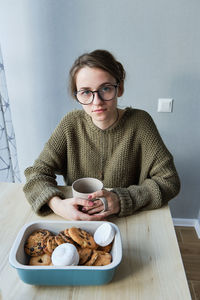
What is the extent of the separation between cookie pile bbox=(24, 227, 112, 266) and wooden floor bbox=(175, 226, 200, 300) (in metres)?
1.00

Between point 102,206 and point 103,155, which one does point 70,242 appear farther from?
point 103,155

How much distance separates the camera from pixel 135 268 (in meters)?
0.50

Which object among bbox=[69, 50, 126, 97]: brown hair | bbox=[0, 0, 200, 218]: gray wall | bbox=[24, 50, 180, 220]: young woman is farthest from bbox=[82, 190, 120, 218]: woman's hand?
bbox=[0, 0, 200, 218]: gray wall

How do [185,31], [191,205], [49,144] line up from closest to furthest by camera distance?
[49,144], [185,31], [191,205]

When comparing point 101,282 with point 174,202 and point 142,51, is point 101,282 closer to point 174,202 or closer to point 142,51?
point 142,51

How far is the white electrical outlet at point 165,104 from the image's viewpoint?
1315 millimetres

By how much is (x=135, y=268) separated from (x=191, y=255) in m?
1.14

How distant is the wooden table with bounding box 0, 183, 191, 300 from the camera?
17.6 inches

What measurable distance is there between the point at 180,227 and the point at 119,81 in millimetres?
1276

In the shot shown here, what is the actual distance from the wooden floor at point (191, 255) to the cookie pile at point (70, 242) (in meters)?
1.00

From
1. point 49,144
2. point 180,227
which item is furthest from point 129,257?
point 180,227

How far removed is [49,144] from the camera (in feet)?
2.94

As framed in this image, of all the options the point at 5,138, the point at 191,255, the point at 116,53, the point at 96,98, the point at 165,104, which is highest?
the point at 116,53

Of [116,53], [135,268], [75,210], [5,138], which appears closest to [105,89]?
[75,210]
